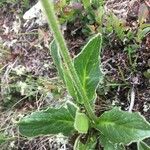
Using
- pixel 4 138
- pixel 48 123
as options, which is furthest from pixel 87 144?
pixel 4 138

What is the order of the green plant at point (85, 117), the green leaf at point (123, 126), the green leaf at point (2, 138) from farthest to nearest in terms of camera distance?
the green leaf at point (2, 138) → the green plant at point (85, 117) → the green leaf at point (123, 126)

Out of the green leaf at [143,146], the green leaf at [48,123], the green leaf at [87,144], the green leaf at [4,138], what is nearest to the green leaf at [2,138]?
the green leaf at [4,138]

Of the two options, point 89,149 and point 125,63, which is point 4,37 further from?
point 89,149

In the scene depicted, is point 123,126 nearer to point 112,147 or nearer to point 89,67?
point 112,147

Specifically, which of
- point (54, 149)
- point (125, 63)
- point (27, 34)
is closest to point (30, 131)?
point (54, 149)

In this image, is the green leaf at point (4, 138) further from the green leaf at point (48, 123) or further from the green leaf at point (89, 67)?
the green leaf at point (89, 67)
